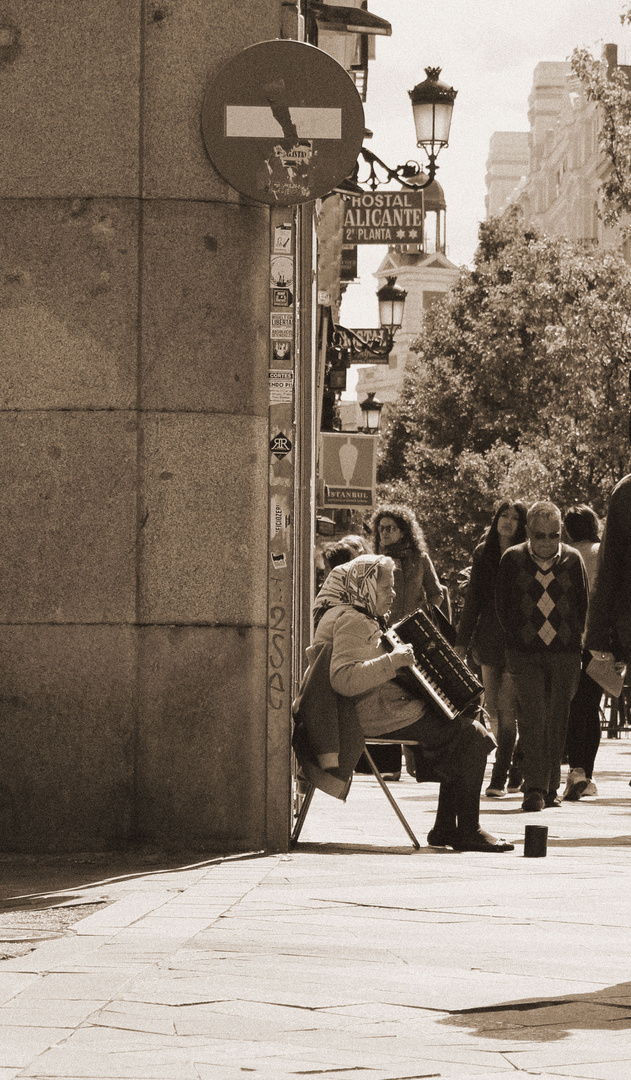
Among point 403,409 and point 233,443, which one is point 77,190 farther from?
point 403,409

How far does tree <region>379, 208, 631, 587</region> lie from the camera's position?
26219mm

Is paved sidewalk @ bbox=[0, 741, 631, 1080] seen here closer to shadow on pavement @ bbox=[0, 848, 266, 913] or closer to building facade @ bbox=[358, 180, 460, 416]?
shadow on pavement @ bbox=[0, 848, 266, 913]

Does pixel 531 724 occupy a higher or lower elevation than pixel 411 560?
lower

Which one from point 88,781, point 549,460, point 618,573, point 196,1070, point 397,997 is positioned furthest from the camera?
point 549,460

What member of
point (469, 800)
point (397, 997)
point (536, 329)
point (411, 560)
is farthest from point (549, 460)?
point (397, 997)

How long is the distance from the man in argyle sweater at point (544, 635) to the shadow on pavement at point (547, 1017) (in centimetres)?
594

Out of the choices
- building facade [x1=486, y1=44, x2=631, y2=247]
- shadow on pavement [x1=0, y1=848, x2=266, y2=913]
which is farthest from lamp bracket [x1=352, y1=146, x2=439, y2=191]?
building facade [x1=486, y1=44, x2=631, y2=247]

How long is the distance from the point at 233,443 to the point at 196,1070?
4479 millimetres

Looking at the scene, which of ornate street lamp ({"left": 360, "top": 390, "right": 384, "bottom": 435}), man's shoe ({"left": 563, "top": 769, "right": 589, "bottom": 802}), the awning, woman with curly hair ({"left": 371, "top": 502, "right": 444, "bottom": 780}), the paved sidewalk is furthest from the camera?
ornate street lamp ({"left": 360, "top": 390, "right": 384, "bottom": 435})

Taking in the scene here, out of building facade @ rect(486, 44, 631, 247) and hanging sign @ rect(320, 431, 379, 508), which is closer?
hanging sign @ rect(320, 431, 379, 508)

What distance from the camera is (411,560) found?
12453 millimetres

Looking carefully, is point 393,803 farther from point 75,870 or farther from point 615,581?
point 615,581

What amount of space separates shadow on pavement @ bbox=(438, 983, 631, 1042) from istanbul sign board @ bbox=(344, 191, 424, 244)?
14.9m

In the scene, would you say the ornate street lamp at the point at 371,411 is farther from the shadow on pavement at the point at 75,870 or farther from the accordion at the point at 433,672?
the shadow on pavement at the point at 75,870
